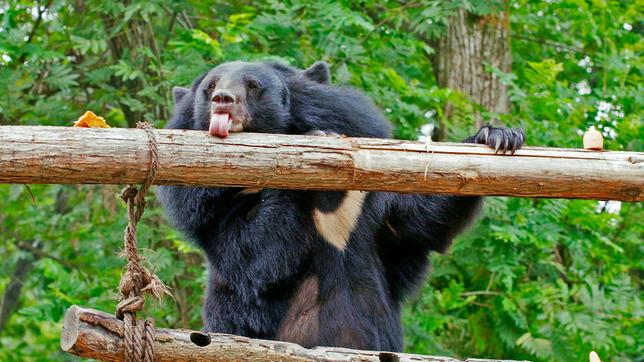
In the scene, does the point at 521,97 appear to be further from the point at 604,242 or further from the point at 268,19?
the point at 268,19

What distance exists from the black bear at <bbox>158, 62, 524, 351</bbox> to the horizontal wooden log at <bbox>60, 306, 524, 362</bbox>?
1.39 m

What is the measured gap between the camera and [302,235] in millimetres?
5355

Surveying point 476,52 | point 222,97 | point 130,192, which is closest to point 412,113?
point 476,52

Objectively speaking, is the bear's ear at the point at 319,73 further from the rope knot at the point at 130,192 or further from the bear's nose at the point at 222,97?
the rope knot at the point at 130,192

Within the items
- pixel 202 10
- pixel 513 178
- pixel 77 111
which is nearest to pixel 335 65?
pixel 202 10

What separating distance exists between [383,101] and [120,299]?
5016 millimetres

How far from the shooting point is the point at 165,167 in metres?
3.84

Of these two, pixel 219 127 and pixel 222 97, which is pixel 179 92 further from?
pixel 219 127

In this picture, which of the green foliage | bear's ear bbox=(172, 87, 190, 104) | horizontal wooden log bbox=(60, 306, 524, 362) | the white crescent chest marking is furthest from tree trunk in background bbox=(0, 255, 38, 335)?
horizontal wooden log bbox=(60, 306, 524, 362)

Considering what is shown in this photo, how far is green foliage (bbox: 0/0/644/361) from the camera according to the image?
8445 mm

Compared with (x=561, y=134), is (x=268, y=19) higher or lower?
higher

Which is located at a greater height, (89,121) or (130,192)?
(89,121)

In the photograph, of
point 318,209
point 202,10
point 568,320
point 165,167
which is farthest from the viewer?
point 202,10

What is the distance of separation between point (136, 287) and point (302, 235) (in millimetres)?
1468
